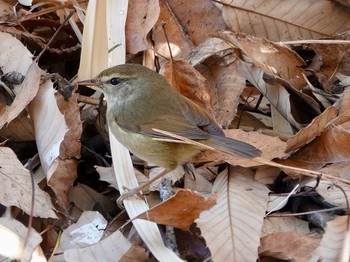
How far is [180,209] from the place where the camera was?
3574 millimetres

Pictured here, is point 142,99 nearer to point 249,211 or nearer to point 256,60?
point 256,60

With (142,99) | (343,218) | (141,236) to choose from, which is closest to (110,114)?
(142,99)

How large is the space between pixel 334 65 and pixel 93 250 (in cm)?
215

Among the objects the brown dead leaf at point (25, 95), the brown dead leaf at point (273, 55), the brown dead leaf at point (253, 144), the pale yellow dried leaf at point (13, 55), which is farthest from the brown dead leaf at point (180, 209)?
the pale yellow dried leaf at point (13, 55)

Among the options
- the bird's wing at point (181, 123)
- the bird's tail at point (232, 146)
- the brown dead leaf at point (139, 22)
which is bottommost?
the bird's wing at point (181, 123)

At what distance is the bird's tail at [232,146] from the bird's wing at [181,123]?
49 mm

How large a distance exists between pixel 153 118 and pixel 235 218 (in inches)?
34.6

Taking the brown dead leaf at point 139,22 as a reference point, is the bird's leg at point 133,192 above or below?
below

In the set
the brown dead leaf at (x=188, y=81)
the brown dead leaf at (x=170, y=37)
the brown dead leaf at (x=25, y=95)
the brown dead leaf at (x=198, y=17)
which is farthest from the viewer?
the brown dead leaf at (x=198, y=17)

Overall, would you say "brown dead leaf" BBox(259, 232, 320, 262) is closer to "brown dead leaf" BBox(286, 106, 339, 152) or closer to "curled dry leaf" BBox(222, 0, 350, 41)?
"brown dead leaf" BBox(286, 106, 339, 152)

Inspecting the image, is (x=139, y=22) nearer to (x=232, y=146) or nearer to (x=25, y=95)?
(x=25, y=95)

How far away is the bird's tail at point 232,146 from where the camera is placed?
377 cm

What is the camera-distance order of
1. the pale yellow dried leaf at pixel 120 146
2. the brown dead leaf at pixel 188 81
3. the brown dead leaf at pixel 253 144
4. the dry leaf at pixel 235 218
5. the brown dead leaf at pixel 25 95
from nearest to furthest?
the dry leaf at pixel 235 218 → the pale yellow dried leaf at pixel 120 146 → the brown dead leaf at pixel 253 144 → the brown dead leaf at pixel 25 95 → the brown dead leaf at pixel 188 81

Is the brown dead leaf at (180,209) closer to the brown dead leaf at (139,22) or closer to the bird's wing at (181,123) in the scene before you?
the bird's wing at (181,123)
